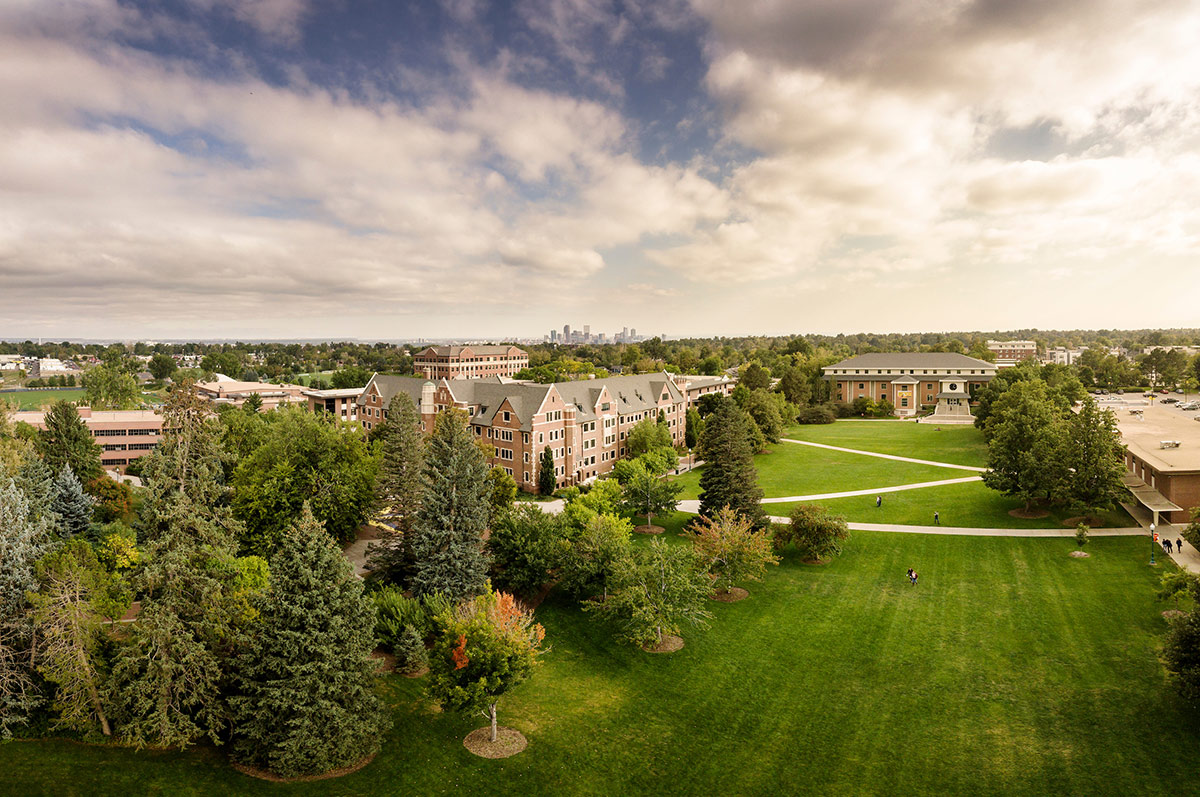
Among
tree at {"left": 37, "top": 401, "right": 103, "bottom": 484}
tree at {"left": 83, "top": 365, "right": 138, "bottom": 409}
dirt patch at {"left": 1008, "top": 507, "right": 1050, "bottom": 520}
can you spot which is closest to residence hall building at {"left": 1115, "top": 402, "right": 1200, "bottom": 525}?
dirt patch at {"left": 1008, "top": 507, "right": 1050, "bottom": 520}

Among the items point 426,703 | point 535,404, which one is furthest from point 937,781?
point 535,404

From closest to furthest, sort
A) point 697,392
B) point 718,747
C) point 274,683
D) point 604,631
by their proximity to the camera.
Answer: point 274,683 < point 718,747 < point 604,631 < point 697,392

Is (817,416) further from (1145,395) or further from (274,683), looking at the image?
(274,683)

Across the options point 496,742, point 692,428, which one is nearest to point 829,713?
point 496,742

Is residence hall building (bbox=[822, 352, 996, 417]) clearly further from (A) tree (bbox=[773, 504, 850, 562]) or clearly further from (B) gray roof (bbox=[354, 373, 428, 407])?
(A) tree (bbox=[773, 504, 850, 562])

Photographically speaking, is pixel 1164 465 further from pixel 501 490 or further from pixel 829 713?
pixel 501 490
